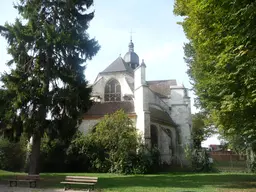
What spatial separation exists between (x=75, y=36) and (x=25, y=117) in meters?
6.02

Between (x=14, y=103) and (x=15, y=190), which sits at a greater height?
(x=14, y=103)

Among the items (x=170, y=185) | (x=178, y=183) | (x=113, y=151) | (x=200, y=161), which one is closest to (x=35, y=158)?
(x=113, y=151)

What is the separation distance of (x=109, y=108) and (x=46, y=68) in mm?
11707

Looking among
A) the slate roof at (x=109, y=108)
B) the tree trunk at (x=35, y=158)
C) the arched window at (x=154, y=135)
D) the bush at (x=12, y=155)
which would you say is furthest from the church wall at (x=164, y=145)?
the tree trunk at (x=35, y=158)

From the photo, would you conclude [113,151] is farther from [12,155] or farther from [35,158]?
[12,155]

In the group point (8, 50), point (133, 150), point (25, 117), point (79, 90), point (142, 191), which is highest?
point (8, 50)

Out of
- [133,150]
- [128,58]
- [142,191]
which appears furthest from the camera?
[128,58]

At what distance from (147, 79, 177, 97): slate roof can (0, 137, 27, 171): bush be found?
1739 cm

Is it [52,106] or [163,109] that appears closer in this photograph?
[52,106]

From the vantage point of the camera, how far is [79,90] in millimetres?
15992

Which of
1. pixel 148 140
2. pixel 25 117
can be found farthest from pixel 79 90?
pixel 148 140

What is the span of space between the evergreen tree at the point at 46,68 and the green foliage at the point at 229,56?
7.18 metres

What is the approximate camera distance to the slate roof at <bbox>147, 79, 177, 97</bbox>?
3303cm

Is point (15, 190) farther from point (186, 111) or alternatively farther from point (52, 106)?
Answer: point (186, 111)
